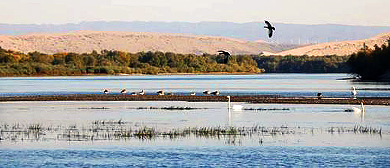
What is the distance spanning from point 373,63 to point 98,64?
249 feet

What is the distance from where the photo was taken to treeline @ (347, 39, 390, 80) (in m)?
115

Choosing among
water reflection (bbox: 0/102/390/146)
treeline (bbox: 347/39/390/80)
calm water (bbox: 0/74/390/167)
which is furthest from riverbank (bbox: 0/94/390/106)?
treeline (bbox: 347/39/390/80)

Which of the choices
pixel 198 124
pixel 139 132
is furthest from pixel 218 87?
pixel 139 132

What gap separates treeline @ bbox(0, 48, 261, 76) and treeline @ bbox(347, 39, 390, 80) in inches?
1696

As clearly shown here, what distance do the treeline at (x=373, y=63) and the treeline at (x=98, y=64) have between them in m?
43.1

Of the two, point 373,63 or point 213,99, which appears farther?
point 373,63

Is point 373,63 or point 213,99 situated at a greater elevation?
point 373,63

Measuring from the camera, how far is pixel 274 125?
3888 cm

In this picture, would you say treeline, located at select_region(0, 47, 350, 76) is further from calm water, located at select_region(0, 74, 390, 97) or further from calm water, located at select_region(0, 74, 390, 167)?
calm water, located at select_region(0, 74, 390, 167)

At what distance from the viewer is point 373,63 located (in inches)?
4688

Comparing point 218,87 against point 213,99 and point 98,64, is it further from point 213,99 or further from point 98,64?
point 98,64

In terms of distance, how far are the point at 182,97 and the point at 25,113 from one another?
18.7 m

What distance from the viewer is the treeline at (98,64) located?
529ft

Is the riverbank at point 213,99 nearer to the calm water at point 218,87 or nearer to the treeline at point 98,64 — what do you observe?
the calm water at point 218,87
